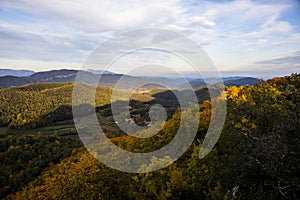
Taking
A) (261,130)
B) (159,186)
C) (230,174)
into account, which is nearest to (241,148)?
(230,174)

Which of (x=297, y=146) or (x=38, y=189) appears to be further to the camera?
(x=38, y=189)

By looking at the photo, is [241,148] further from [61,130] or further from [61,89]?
[61,89]

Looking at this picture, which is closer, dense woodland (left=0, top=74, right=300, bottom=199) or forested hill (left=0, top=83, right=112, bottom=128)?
dense woodland (left=0, top=74, right=300, bottom=199)

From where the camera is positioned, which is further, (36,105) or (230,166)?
(36,105)

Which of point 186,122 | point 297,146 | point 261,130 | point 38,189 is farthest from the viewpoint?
point 38,189

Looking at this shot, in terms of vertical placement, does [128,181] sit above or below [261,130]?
below

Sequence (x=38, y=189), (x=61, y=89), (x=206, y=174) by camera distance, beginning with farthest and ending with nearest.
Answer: (x=61, y=89) < (x=38, y=189) < (x=206, y=174)

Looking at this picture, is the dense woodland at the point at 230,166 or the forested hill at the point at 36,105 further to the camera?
the forested hill at the point at 36,105

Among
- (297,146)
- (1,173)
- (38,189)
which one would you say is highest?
(297,146)

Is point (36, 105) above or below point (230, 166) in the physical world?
below

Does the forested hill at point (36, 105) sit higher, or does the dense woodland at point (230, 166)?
the dense woodland at point (230, 166)

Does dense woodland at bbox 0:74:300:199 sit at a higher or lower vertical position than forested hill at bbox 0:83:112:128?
higher
